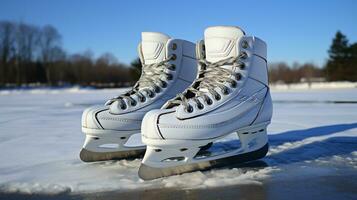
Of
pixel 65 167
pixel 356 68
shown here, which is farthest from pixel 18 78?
pixel 65 167

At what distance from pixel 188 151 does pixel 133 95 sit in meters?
0.67

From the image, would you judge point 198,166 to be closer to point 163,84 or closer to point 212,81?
point 212,81

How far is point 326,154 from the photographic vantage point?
8.15 feet

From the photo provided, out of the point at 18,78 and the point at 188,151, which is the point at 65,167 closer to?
the point at 188,151

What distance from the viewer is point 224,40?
2.13 m

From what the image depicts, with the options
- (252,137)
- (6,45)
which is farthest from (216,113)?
(6,45)

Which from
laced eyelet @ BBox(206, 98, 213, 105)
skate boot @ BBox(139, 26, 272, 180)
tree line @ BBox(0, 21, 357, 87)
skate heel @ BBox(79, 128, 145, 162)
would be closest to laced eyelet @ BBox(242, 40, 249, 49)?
skate boot @ BBox(139, 26, 272, 180)

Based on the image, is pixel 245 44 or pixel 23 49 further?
pixel 23 49

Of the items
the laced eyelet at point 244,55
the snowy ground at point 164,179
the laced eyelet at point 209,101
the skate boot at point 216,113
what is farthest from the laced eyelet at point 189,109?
the laced eyelet at point 244,55

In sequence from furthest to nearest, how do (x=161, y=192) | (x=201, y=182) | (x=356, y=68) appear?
(x=356, y=68) < (x=201, y=182) < (x=161, y=192)

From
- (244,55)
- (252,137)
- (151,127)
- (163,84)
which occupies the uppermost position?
(244,55)

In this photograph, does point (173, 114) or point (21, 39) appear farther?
point (21, 39)

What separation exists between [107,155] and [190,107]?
2.70ft

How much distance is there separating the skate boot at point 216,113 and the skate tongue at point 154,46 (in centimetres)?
37
